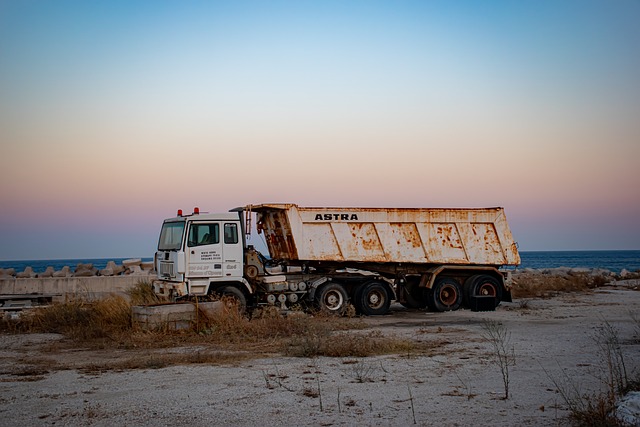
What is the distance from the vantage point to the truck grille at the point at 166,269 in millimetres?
17438

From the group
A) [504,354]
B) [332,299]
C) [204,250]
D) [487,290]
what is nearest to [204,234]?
[204,250]

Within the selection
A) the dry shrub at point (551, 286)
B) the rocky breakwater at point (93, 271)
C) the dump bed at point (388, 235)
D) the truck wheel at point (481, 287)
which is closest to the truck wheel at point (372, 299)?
the dump bed at point (388, 235)

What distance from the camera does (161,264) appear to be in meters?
18.1

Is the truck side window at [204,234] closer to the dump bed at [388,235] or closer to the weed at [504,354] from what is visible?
the dump bed at [388,235]

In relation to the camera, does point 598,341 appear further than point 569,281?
No

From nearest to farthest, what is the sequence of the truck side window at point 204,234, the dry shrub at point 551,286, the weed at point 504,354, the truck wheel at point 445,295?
the weed at point 504,354, the truck side window at point 204,234, the truck wheel at point 445,295, the dry shrub at point 551,286

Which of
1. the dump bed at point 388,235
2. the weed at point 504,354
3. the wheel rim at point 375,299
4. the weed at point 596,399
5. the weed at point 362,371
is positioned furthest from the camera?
the wheel rim at point 375,299

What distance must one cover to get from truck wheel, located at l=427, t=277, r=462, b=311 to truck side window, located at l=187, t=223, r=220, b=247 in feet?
23.8

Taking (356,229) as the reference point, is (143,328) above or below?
below

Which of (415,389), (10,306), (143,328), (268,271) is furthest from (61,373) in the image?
(10,306)

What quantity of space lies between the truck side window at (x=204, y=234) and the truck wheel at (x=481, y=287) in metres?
8.40

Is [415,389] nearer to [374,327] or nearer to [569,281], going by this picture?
[374,327]

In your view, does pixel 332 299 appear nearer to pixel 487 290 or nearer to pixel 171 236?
pixel 171 236

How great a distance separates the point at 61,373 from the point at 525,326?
1082cm
